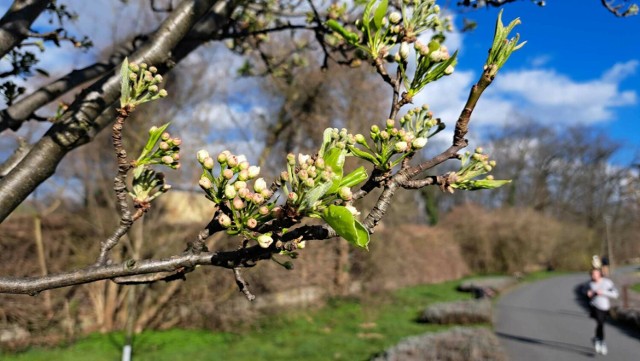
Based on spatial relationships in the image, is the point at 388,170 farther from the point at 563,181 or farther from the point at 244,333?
the point at 563,181

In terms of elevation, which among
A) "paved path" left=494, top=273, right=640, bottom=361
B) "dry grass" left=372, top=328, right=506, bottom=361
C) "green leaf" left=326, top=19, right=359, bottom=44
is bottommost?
"paved path" left=494, top=273, right=640, bottom=361

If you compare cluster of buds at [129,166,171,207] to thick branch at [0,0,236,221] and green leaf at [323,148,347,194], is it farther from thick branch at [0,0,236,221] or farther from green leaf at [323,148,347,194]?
thick branch at [0,0,236,221]

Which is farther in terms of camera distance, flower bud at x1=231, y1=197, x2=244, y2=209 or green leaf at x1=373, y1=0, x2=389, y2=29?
green leaf at x1=373, y1=0, x2=389, y2=29

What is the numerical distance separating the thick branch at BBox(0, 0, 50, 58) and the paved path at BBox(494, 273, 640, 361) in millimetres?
10535

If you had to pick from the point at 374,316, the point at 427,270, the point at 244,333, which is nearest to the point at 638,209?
the point at 427,270

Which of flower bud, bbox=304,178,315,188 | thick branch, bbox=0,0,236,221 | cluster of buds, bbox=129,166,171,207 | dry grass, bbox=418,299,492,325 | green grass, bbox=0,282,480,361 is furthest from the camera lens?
dry grass, bbox=418,299,492,325

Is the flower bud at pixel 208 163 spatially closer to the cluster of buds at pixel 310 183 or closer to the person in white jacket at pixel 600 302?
the cluster of buds at pixel 310 183

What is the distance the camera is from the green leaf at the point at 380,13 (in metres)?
1.42

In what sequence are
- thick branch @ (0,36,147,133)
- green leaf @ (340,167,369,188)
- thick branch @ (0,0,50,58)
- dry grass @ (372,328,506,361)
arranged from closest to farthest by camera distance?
green leaf @ (340,167,369,188) < thick branch @ (0,0,50,58) < thick branch @ (0,36,147,133) < dry grass @ (372,328,506,361)

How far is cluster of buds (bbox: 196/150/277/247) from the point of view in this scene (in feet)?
4.27

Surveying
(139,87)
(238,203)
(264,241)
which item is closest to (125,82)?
(139,87)

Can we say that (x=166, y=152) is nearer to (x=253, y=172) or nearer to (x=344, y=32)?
(x=253, y=172)

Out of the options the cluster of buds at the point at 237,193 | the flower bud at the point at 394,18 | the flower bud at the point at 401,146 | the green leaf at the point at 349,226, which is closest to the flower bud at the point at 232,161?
the cluster of buds at the point at 237,193

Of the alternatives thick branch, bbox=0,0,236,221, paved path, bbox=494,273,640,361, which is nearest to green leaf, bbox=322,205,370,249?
thick branch, bbox=0,0,236,221
